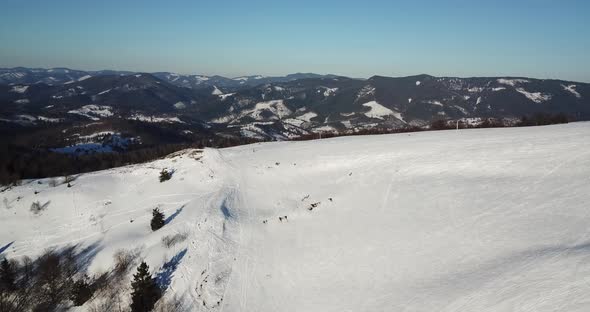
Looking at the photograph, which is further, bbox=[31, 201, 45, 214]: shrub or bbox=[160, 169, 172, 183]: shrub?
bbox=[160, 169, 172, 183]: shrub

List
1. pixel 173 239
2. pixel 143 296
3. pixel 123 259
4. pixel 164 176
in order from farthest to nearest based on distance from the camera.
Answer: pixel 164 176, pixel 173 239, pixel 123 259, pixel 143 296

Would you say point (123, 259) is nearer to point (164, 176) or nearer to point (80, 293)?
point (80, 293)

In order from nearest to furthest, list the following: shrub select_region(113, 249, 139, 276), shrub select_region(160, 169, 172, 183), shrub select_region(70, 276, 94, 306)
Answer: shrub select_region(70, 276, 94, 306)
shrub select_region(113, 249, 139, 276)
shrub select_region(160, 169, 172, 183)

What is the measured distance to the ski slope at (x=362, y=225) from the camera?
656 inches

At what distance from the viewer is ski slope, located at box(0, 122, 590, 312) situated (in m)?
16.7

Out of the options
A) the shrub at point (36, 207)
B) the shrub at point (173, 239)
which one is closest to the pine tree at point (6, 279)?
the shrub at point (173, 239)

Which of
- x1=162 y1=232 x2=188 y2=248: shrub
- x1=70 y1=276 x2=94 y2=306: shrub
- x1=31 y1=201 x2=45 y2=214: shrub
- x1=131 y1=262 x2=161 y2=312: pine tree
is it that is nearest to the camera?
x1=131 y1=262 x2=161 y2=312: pine tree

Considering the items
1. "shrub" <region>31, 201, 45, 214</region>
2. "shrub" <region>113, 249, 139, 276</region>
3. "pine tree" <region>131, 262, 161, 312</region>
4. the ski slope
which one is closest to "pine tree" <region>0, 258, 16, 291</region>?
the ski slope

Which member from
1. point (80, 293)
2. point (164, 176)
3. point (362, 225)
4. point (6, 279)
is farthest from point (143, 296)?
point (164, 176)

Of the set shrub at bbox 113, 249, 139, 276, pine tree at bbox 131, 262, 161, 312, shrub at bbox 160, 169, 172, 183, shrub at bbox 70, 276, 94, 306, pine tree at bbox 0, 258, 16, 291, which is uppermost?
shrub at bbox 160, 169, 172, 183

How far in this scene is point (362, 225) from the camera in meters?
26.1

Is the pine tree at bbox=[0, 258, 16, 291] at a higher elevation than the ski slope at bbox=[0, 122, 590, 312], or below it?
below

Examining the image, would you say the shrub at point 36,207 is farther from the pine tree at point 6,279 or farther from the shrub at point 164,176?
the pine tree at point 6,279

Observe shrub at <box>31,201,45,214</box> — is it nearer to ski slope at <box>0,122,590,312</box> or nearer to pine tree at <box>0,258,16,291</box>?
ski slope at <box>0,122,590,312</box>
